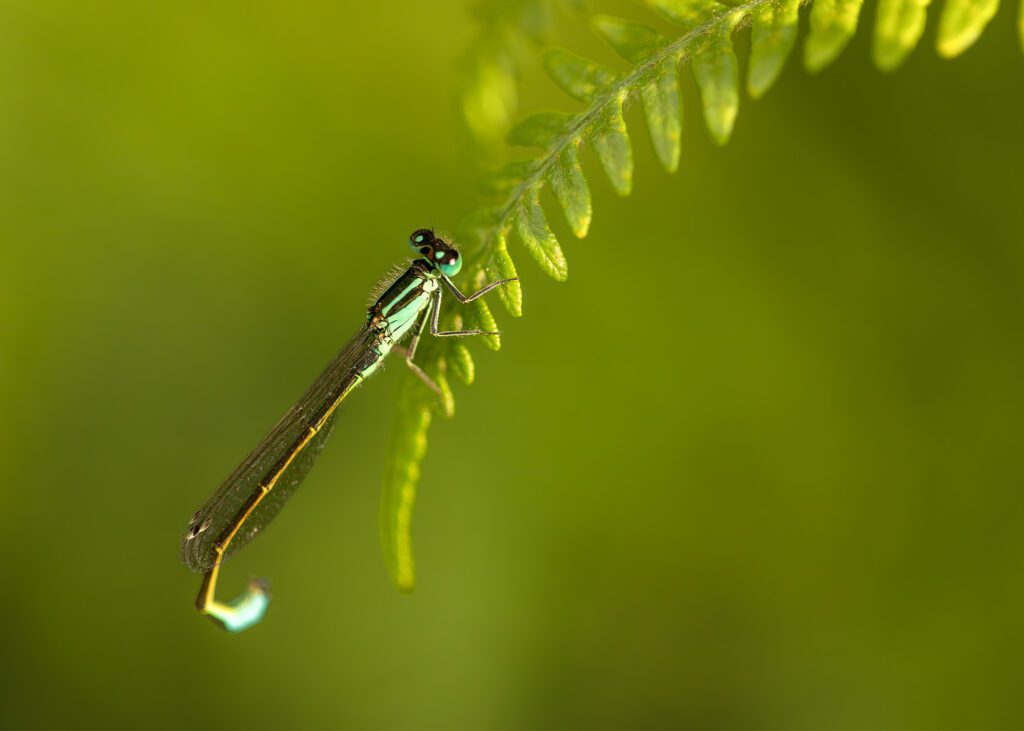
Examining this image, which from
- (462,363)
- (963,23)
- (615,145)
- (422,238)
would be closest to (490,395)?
(422,238)

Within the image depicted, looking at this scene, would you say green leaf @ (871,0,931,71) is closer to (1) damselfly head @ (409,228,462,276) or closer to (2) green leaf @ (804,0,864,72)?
(2) green leaf @ (804,0,864,72)

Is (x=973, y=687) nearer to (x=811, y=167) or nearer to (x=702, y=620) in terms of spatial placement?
(x=702, y=620)

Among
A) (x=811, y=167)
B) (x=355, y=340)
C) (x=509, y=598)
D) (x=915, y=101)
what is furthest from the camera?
(x=509, y=598)

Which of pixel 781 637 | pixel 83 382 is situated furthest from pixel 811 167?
pixel 83 382

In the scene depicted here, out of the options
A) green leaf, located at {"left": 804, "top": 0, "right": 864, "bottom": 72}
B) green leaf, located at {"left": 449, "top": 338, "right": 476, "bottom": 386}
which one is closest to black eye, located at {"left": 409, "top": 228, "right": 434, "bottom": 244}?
green leaf, located at {"left": 449, "top": 338, "right": 476, "bottom": 386}

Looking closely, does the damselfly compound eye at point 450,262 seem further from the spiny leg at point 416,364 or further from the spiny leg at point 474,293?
the spiny leg at point 416,364

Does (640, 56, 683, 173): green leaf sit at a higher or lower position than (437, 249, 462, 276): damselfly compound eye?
lower

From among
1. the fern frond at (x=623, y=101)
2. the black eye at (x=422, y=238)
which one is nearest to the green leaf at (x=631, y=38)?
the fern frond at (x=623, y=101)
